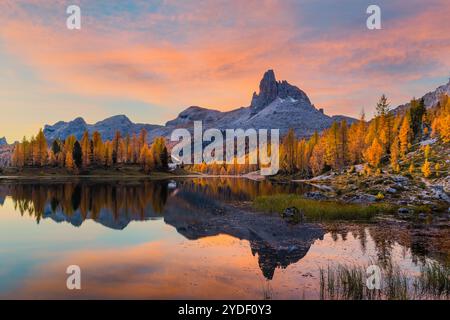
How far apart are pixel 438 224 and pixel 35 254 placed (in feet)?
137

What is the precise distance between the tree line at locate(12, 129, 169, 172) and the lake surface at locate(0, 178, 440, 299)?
10422 centimetres

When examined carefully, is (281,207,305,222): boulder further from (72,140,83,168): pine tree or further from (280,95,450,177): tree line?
(72,140,83,168): pine tree

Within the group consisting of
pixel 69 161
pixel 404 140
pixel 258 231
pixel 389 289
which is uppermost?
pixel 404 140

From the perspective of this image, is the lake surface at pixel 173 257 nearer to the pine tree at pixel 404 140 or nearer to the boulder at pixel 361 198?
the boulder at pixel 361 198

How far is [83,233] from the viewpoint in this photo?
123 feet

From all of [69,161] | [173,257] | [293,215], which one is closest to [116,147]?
[69,161]

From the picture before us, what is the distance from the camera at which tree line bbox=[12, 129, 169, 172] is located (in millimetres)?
145750

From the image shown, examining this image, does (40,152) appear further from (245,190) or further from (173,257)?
(173,257)

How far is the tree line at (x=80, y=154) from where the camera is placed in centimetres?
14575

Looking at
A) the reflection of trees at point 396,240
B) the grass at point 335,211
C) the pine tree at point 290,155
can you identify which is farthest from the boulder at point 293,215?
the pine tree at point 290,155

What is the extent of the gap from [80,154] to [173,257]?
430 feet

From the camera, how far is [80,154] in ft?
474

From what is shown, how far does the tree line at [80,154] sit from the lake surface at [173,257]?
10422 centimetres
